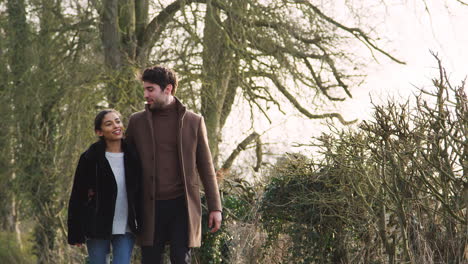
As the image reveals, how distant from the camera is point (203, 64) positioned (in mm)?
13875

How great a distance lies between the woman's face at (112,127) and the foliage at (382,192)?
172 cm

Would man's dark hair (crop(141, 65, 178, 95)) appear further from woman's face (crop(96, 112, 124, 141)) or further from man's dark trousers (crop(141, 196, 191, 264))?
man's dark trousers (crop(141, 196, 191, 264))

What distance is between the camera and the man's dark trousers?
5.80 meters

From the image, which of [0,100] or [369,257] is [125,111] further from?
[369,257]

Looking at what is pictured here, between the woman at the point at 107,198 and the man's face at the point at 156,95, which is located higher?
the man's face at the point at 156,95

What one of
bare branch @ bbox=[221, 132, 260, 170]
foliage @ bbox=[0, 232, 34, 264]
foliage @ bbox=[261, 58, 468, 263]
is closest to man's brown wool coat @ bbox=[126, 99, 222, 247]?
foliage @ bbox=[261, 58, 468, 263]

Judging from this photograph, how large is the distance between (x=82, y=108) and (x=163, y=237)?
26.1 ft

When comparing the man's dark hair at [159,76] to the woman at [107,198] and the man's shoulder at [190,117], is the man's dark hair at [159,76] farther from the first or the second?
the woman at [107,198]

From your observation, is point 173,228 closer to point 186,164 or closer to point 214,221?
point 214,221

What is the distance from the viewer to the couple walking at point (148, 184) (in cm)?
580

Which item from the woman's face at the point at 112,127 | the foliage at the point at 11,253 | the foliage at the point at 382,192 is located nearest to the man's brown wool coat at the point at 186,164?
the woman's face at the point at 112,127

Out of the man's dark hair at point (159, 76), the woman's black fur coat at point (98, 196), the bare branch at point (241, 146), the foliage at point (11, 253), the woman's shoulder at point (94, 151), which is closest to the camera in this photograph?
the man's dark hair at point (159, 76)

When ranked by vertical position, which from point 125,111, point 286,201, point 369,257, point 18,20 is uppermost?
point 18,20

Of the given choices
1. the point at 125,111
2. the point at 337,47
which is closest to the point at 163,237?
the point at 125,111
